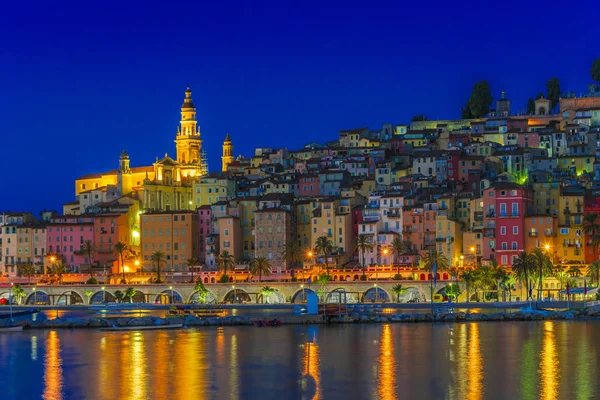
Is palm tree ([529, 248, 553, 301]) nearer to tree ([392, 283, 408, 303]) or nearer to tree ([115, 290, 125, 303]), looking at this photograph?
tree ([392, 283, 408, 303])

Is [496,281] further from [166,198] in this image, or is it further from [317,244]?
[166,198]

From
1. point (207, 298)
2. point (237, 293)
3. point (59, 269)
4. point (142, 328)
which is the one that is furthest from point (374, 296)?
point (59, 269)

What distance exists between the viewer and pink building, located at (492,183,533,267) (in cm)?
9369

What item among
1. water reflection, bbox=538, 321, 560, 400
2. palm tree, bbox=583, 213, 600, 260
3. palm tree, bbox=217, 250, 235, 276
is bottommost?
water reflection, bbox=538, 321, 560, 400

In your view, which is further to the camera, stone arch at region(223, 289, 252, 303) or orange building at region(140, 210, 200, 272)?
orange building at region(140, 210, 200, 272)

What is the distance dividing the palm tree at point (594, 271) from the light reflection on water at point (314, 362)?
14.4 metres

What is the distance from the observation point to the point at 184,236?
354 feet

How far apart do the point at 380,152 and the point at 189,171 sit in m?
22.3

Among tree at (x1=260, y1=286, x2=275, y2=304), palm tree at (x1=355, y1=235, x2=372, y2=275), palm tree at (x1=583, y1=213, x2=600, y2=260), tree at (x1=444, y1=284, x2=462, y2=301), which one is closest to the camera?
tree at (x1=444, y1=284, x2=462, y2=301)

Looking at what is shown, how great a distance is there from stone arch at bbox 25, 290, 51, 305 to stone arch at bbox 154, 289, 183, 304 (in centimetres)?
929

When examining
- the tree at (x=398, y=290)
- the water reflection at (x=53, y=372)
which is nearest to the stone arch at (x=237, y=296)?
the tree at (x=398, y=290)

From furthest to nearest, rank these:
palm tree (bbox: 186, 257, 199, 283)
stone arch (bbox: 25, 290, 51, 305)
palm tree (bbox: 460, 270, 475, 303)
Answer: palm tree (bbox: 186, 257, 199, 283) < stone arch (bbox: 25, 290, 51, 305) < palm tree (bbox: 460, 270, 475, 303)

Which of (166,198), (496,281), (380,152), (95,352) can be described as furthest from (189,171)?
(95,352)

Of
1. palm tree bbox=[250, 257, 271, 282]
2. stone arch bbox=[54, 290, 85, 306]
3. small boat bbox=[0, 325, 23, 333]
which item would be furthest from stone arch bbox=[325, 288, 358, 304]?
small boat bbox=[0, 325, 23, 333]
